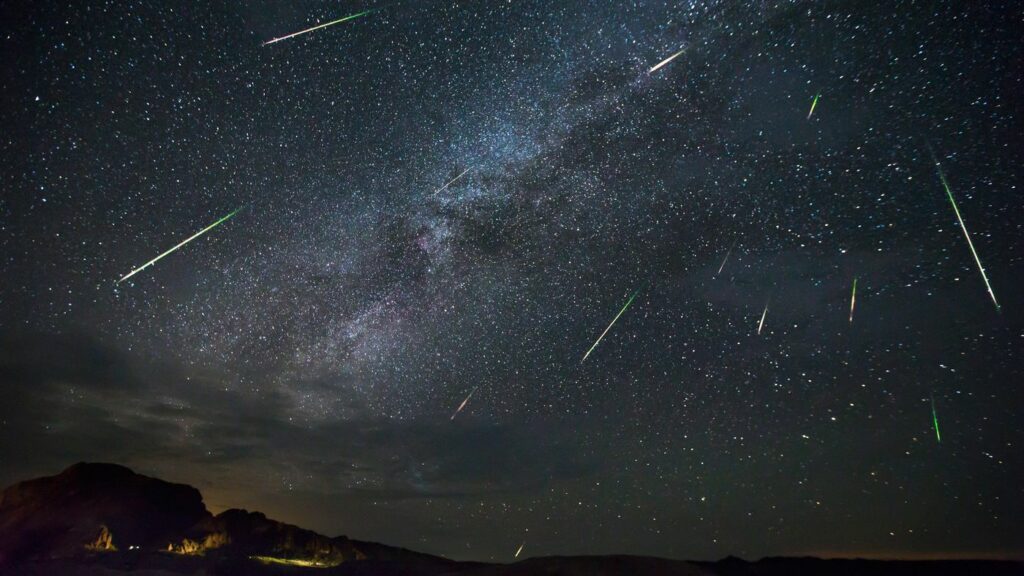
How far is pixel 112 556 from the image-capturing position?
129 feet

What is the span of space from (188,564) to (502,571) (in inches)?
1152

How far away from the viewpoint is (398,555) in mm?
60844

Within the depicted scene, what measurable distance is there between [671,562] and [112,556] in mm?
41028

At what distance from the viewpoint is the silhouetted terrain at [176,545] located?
34594 mm

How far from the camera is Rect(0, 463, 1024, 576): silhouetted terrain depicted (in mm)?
34594

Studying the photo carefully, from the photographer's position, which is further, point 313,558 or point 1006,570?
point 1006,570

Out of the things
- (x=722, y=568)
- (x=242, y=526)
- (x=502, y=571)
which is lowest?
(x=722, y=568)

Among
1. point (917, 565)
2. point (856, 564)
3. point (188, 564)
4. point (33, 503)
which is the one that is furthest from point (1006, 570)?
point (33, 503)

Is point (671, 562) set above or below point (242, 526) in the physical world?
below

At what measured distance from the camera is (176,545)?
46031mm

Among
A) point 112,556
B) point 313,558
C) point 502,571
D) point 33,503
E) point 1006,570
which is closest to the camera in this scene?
point 502,571

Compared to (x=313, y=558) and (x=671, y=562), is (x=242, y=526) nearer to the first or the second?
(x=313, y=558)

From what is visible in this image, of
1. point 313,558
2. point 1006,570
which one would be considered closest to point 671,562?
point 313,558

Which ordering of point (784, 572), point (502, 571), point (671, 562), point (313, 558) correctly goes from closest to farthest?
point (502, 571) → point (671, 562) → point (313, 558) → point (784, 572)
